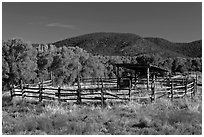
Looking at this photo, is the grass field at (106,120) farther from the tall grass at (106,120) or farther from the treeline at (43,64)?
the treeline at (43,64)

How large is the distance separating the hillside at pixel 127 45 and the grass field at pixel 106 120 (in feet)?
273

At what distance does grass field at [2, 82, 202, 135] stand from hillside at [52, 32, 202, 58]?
83.2 m

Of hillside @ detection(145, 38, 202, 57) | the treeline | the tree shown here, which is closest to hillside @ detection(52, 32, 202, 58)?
hillside @ detection(145, 38, 202, 57)

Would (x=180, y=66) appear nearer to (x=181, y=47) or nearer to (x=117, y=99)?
(x=181, y=47)

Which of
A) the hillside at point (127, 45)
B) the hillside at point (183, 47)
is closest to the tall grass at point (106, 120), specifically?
the hillside at point (127, 45)

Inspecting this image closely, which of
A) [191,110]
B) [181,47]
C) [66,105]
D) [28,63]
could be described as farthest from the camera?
[181,47]

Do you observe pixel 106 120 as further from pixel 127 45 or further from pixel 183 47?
pixel 127 45

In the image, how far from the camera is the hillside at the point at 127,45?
333 ft

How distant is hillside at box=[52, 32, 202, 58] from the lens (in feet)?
333

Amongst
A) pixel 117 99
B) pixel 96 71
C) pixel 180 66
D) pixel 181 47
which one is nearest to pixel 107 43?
pixel 181 47

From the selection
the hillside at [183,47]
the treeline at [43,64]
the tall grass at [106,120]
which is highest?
the hillside at [183,47]

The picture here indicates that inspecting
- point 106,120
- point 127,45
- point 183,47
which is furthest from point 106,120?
point 127,45

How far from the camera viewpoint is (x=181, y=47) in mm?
105500

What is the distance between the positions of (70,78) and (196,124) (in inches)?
1377
